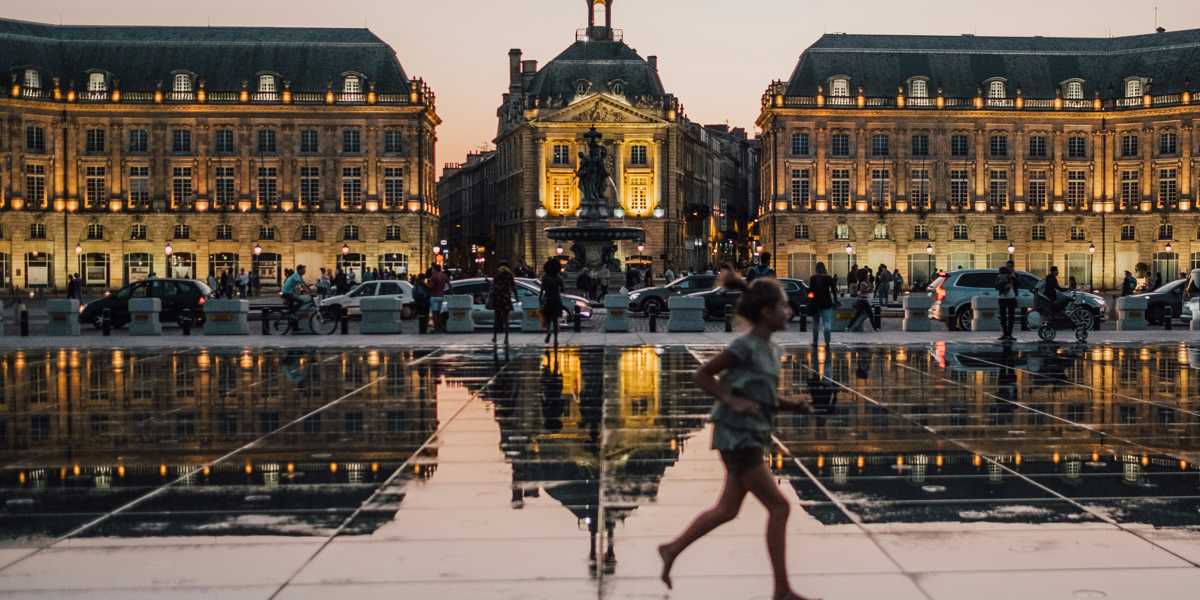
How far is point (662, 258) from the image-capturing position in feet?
345

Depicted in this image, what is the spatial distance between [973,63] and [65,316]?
79.1 meters

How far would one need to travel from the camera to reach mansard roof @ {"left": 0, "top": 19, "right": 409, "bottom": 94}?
Answer: 310ft

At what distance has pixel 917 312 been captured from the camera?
3434cm

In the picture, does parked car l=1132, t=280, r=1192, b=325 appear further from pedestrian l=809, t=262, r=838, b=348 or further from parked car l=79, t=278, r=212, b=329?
parked car l=79, t=278, r=212, b=329

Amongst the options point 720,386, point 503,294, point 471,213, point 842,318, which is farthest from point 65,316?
point 471,213

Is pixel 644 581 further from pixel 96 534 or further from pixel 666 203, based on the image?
pixel 666 203

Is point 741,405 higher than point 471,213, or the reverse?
point 471,213

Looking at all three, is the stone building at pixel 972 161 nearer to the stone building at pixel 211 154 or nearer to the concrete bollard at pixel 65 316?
the stone building at pixel 211 154

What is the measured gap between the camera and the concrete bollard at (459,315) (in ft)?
111

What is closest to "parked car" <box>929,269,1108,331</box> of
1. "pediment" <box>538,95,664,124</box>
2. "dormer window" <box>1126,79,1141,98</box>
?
"dormer window" <box>1126,79,1141,98</box>

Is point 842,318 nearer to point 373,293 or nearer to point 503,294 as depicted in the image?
point 503,294

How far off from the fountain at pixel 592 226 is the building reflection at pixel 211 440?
31.2 meters

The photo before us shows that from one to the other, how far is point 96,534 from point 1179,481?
829cm

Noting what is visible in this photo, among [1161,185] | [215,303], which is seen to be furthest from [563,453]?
[1161,185]
